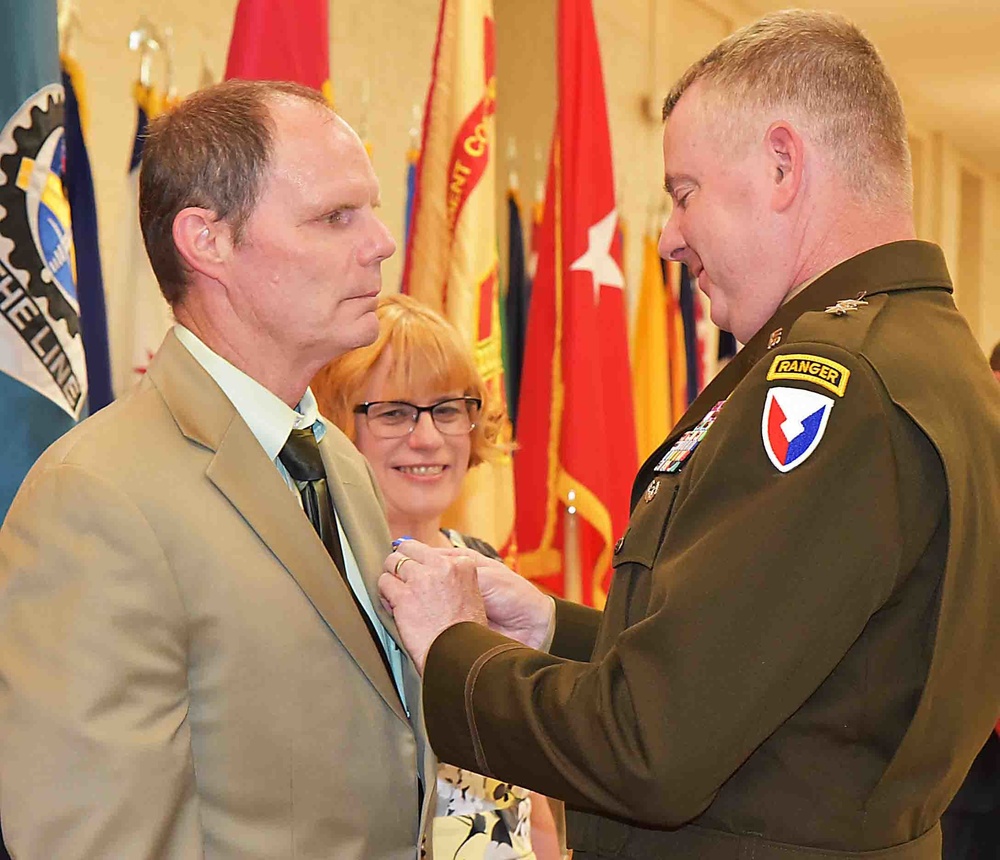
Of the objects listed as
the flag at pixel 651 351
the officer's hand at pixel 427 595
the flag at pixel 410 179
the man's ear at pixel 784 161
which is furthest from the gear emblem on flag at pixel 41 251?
the flag at pixel 651 351

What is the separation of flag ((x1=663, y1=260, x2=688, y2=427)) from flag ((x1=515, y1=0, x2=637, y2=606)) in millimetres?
760

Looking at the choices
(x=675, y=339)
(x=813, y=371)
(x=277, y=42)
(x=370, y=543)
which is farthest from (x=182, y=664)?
(x=675, y=339)

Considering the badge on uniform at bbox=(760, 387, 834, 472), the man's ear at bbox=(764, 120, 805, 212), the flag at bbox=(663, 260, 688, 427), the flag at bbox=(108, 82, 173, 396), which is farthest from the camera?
the flag at bbox=(663, 260, 688, 427)

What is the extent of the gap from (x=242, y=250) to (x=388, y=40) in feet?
9.33

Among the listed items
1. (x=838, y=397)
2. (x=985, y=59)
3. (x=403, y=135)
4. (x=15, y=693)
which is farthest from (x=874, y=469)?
(x=985, y=59)

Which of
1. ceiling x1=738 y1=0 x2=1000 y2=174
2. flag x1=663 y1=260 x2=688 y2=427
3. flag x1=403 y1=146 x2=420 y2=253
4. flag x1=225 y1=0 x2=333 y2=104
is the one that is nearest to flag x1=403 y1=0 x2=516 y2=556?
flag x1=403 y1=146 x2=420 y2=253

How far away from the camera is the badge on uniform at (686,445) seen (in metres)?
1.39

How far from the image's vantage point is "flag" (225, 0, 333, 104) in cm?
290

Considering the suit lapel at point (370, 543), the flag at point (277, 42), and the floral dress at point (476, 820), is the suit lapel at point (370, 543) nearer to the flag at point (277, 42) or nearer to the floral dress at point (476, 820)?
the floral dress at point (476, 820)

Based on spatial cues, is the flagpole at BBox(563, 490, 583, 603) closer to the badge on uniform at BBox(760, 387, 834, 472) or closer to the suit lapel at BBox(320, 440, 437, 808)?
the suit lapel at BBox(320, 440, 437, 808)

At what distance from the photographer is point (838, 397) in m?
1.21

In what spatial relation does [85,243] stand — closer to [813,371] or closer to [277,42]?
[277,42]

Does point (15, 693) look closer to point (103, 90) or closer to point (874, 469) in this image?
point (874, 469)

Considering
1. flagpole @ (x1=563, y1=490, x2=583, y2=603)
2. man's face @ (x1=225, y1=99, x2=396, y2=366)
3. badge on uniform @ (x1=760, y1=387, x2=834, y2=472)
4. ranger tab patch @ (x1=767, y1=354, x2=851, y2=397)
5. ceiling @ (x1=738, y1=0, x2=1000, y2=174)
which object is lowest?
flagpole @ (x1=563, y1=490, x2=583, y2=603)
